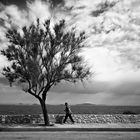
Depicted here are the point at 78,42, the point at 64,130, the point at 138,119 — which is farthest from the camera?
the point at 138,119

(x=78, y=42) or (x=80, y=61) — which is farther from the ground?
(x=78, y=42)

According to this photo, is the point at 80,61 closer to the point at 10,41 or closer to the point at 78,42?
the point at 78,42

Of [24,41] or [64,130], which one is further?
[24,41]

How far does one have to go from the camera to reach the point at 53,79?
18344 millimetres

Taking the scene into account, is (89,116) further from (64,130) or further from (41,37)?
(41,37)

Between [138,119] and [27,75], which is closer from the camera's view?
[27,75]

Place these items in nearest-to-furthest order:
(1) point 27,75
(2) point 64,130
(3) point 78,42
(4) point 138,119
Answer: (2) point 64,130, (1) point 27,75, (3) point 78,42, (4) point 138,119

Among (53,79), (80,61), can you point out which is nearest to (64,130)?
(53,79)

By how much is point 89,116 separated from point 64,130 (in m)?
6.67

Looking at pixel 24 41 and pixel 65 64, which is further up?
pixel 24 41

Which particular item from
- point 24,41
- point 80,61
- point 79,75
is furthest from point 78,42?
point 24,41

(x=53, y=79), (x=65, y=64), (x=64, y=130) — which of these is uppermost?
(x=65, y=64)

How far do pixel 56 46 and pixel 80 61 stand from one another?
2319 millimetres

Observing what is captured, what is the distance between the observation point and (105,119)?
20562 millimetres
